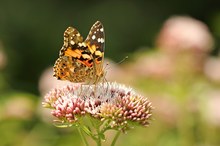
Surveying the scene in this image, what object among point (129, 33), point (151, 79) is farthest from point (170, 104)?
point (129, 33)

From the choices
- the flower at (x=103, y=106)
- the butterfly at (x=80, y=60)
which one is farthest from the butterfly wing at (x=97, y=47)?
the flower at (x=103, y=106)

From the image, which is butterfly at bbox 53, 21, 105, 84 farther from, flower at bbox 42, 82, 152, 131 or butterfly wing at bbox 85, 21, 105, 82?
flower at bbox 42, 82, 152, 131

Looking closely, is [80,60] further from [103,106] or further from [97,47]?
[103,106]

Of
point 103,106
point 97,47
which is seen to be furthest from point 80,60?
point 103,106

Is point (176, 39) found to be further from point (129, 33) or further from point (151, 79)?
point (129, 33)

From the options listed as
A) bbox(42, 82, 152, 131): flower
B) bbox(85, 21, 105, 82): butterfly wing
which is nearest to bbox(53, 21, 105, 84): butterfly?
bbox(85, 21, 105, 82): butterfly wing

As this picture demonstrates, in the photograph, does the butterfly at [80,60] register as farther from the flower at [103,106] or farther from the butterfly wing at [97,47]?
the flower at [103,106]
